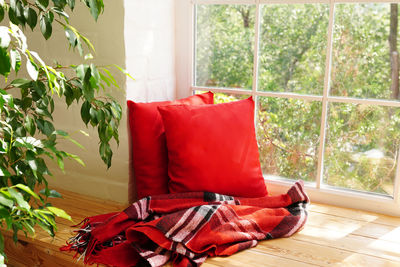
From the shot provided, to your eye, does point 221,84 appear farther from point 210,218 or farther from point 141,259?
point 141,259

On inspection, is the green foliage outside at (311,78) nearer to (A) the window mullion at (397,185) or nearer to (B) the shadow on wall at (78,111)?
(A) the window mullion at (397,185)

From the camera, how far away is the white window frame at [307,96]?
6.22 feet

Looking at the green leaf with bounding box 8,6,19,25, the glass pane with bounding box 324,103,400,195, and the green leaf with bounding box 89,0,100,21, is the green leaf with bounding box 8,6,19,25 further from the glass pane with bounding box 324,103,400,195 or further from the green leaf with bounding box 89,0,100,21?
the glass pane with bounding box 324,103,400,195

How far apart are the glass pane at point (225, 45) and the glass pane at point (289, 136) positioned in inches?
7.7

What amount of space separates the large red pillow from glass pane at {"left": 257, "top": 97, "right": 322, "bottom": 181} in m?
0.54

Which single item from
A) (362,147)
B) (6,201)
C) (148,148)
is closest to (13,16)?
(6,201)

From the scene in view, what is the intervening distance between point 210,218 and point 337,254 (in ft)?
1.62

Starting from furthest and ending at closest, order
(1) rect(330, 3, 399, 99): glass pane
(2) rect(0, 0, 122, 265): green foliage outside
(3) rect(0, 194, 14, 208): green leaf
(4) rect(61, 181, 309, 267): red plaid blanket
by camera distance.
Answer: (1) rect(330, 3, 399, 99): glass pane
(4) rect(61, 181, 309, 267): red plaid blanket
(2) rect(0, 0, 122, 265): green foliage outside
(3) rect(0, 194, 14, 208): green leaf

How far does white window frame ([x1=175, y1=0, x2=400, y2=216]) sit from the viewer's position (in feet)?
6.22

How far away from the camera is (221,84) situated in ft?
7.22

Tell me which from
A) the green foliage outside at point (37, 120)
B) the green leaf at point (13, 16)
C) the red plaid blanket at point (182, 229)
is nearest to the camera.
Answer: the green foliage outside at point (37, 120)

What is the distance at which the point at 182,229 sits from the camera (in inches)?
61.7

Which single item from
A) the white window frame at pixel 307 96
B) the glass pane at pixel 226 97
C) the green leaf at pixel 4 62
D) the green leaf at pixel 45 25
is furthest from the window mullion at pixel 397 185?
the green leaf at pixel 4 62

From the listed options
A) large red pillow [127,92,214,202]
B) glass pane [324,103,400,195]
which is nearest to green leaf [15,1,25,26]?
large red pillow [127,92,214,202]
